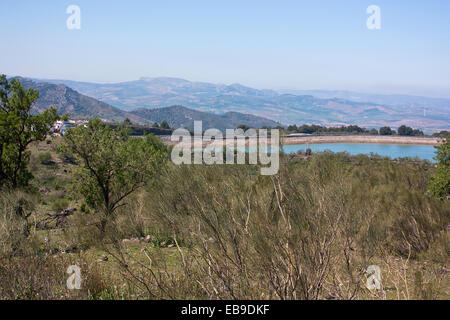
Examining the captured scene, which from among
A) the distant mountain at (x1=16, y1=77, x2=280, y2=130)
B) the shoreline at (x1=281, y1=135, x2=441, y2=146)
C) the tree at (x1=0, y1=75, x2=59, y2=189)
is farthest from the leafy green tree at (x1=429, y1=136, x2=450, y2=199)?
the distant mountain at (x1=16, y1=77, x2=280, y2=130)

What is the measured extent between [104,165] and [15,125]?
3.02 meters

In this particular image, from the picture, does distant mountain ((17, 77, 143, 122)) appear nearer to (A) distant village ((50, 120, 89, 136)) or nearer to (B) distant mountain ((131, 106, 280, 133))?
(B) distant mountain ((131, 106, 280, 133))

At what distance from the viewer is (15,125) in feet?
35.4

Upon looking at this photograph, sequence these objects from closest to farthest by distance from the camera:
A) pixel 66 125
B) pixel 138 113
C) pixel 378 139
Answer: pixel 66 125 → pixel 378 139 → pixel 138 113

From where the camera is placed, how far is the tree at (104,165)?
10797 millimetres

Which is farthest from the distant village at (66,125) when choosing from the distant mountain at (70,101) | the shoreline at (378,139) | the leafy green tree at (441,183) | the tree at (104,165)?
the distant mountain at (70,101)

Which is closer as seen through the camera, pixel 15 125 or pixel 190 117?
pixel 15 125

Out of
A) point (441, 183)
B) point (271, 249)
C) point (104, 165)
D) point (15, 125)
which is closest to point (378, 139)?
point (441, 183)

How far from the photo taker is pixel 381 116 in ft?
456

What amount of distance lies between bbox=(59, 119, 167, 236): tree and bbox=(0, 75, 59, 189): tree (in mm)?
1209

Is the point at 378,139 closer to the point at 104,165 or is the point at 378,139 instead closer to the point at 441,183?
the point at 441,183

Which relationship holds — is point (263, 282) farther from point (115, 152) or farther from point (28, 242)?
point (115, 152)
